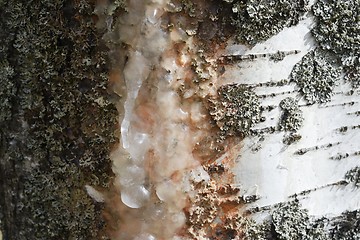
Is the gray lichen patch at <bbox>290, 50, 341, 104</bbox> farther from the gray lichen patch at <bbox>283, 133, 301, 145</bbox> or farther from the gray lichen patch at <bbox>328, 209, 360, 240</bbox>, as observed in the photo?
the gray lichen patch at <bbox>328, 209, 360, 240</bbox>

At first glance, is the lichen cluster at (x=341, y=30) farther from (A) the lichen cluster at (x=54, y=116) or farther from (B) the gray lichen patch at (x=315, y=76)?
(A) the lichen cluster at (x=54, y=116)

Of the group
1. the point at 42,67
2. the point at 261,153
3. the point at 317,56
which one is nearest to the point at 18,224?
the point at 42,67

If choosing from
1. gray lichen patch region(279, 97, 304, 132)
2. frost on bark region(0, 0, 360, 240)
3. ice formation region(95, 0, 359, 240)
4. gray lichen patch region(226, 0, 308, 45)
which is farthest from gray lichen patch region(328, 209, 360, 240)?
gray lichen patch region(226, 0, 308, 45)

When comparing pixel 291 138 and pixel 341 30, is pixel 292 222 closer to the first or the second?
pixel 291 138

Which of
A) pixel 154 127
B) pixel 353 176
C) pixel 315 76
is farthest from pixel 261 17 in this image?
pixel 353 176

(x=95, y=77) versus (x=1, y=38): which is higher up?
(x=1, y=38)

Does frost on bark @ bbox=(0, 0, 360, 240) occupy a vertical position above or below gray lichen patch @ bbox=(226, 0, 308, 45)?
below

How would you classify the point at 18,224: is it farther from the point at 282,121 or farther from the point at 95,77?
the point at 282,121
